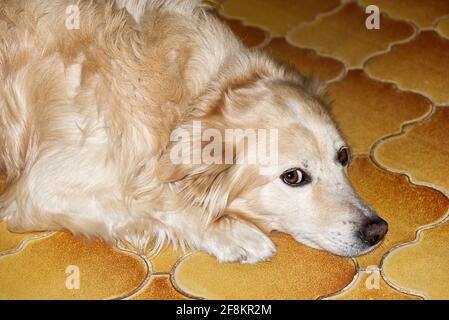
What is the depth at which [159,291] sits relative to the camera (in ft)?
8.11

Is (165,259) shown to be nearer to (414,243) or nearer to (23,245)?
(23,245)

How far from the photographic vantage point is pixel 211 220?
2.56 m

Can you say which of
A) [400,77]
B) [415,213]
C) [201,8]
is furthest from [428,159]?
[201,8]

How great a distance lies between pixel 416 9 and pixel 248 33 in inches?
40.8

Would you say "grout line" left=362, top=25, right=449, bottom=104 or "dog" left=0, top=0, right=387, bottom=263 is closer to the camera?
"dog" left=0, top=0, right=387, bottom=263

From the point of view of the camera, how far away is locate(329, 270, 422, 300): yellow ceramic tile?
2398mm

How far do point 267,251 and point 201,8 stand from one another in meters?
1.00

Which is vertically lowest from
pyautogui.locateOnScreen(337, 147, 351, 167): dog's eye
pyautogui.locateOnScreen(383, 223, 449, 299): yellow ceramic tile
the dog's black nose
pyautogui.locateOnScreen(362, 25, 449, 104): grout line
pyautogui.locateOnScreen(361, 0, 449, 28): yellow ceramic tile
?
pyautogui.locateOnScreen(383, 223, 449, 299): yellow ceramic tile

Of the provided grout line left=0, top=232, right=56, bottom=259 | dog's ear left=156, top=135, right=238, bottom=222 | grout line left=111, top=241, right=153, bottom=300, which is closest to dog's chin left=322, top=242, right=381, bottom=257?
dog's ear left=156, top=135, right=238, bottom=222

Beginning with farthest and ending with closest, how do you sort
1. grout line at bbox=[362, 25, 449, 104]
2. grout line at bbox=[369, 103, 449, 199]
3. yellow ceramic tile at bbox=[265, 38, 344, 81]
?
yellow ceramic tile at bbox=[265, 38, 344, 81]
grout line at bbox=[362, 25, 449, 104]
grout line at bbox=[369, 103, 449, 199]

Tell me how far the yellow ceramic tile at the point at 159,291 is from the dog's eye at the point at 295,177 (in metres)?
0.55

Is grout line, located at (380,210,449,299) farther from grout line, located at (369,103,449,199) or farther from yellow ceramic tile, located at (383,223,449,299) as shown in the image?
grout line, located at (369,103,449,199)

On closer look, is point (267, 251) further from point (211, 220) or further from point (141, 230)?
point (141, 230)

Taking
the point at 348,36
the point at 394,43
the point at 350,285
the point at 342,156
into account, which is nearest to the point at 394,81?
the point at 394,43
